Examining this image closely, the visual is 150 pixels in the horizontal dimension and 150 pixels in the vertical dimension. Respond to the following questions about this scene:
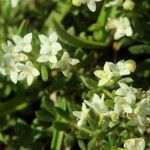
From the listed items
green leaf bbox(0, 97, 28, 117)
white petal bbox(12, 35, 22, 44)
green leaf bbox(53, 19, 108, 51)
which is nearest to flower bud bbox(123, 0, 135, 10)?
green leaf bbox(53, 19, 108, 51)

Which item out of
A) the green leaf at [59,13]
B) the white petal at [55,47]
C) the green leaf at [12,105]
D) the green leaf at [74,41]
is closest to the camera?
the white petal at [55,47]

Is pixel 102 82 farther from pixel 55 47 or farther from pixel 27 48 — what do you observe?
pixel 27 48

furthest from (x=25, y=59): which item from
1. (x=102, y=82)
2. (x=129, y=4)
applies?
(x=129, y=4)

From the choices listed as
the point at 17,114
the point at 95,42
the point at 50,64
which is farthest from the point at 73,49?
the point at 17,114

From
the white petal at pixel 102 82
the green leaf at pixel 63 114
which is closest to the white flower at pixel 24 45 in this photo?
the white petal at pixel 102 82

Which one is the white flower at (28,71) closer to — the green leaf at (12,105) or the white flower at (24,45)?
the white flower at (24,45)

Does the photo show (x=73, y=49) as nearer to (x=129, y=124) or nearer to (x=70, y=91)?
(x=70, y=91)
